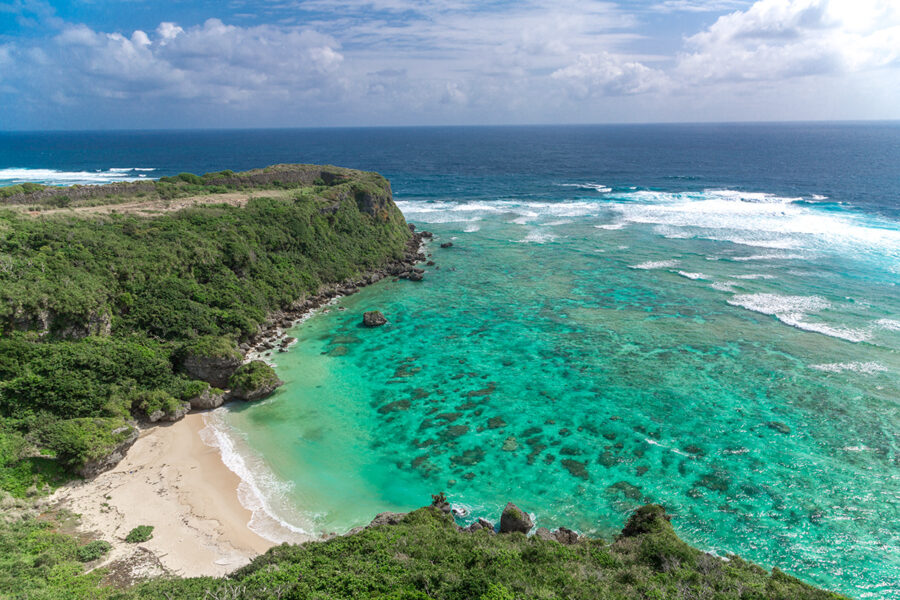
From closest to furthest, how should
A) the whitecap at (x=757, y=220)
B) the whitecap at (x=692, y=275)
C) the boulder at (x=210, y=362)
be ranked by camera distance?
the boulder at (x=210, y=362) → the whitecap at (x=692, y=275) → the whitecap at (x=757, y=220)

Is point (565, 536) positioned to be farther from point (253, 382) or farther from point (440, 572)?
point (253, 382)

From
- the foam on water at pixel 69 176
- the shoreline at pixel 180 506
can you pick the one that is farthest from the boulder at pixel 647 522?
the foam on water at pixel 69 176

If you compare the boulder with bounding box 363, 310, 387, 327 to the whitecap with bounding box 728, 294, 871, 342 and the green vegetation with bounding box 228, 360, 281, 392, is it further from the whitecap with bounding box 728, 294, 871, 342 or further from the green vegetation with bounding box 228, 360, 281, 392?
the whitecap with bounding box 728, 294, 871, 342

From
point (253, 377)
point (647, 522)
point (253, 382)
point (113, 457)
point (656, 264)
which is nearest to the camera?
point (647, 522)

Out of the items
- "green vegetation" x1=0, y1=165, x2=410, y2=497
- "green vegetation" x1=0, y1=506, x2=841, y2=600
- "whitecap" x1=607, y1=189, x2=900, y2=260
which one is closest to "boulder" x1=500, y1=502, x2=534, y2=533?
"green vegetation" x1=0, y1=506, x2=841, y2=600

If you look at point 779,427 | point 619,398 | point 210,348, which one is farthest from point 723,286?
point 210,348

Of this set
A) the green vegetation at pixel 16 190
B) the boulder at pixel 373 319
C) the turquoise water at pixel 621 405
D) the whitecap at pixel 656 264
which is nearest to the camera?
the turquoise water at pixel 621 405

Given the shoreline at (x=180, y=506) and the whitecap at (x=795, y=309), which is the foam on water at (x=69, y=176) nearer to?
the shoreline at (x=180, y=506)
